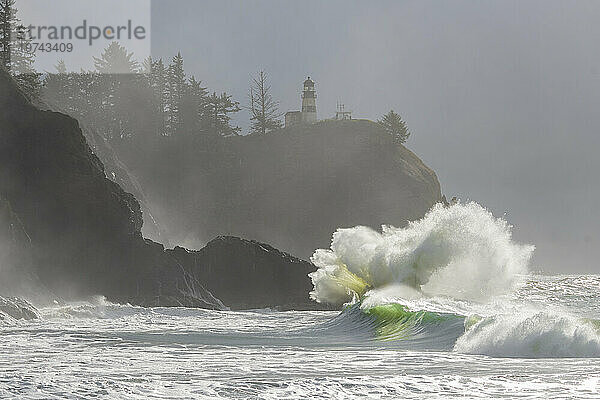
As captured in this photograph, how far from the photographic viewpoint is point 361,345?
46.8 ft

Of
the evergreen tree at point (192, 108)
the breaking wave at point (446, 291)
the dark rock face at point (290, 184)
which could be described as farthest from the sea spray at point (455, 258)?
the evergreen tree at point (192, 108)

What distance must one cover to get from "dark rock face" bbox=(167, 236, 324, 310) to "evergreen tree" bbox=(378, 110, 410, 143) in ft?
134

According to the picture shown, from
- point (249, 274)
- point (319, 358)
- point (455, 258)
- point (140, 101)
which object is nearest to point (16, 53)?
point (140, 101)

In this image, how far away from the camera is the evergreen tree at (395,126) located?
74.2 m

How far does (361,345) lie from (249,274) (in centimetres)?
1939

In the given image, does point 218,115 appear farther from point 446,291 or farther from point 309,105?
point 446,291

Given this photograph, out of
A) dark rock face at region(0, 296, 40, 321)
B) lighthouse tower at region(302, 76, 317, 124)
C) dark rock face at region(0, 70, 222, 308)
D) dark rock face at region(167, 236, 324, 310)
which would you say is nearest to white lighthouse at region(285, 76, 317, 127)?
lighthouse tower at region(302, 76, 317, 124)

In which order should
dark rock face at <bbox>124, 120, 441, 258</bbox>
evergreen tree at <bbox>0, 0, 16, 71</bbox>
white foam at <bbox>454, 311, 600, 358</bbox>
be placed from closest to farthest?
white foam at <bbox>454, 311, 600, 358</bbox>, evergreen tree at <bbox>0, 0, 16, 71</bbox>, dark rock face at <bbox>124, 120, 441, 258</bbox>

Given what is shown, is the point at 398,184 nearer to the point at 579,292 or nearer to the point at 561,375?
the point at 579,292

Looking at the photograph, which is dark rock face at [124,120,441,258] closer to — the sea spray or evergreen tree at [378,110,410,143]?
evergreen tree at [378,110,410,143]

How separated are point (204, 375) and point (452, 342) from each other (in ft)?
17.0

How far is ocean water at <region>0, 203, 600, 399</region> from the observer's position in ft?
28.9

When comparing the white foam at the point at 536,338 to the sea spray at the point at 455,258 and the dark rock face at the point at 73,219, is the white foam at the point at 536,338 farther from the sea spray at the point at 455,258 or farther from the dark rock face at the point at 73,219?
the dark rock face at the point at 73,219

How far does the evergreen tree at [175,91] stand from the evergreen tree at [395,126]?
1935 centimetres
